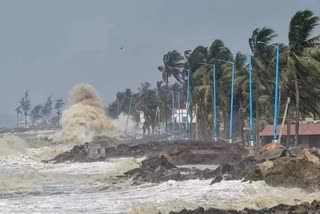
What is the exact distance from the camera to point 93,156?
175 feet

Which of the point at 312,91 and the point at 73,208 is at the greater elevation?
the point at 312,91

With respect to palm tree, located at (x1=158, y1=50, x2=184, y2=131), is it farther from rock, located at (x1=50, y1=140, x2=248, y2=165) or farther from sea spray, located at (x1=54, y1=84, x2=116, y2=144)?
rock, located at (x1=50, y1=140, x2=248, y2=165)

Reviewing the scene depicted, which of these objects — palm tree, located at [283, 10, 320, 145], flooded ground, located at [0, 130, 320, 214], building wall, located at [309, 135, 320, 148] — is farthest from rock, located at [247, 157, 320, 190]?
building wall, located at [309, 135, 320, 148]

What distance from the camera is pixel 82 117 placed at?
10344cm

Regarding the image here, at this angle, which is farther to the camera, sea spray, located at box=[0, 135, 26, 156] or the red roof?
sea spray, located at box=[0, 135, 26, 156]

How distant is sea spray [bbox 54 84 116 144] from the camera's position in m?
103

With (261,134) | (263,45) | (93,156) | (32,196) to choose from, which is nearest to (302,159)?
(32,196)

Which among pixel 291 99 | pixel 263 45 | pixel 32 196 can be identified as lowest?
pixel 32 196

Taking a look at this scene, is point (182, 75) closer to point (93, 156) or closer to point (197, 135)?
point (197, 135)

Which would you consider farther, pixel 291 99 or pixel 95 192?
pixel 291 99

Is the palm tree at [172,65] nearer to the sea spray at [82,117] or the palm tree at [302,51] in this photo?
the sea spray at [82,117]

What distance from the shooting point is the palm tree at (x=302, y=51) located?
130 feet

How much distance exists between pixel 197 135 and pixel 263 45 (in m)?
30.5

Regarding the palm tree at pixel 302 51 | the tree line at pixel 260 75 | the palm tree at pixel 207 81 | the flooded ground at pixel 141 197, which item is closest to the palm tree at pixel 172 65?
the tree line at pixel 260 75
